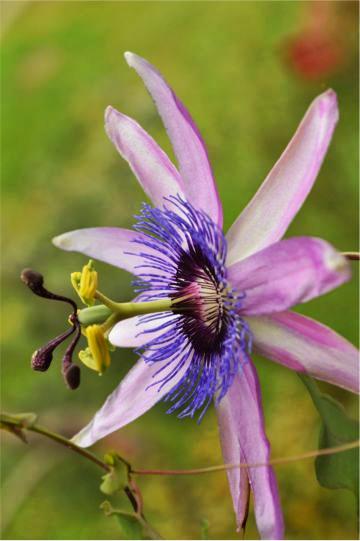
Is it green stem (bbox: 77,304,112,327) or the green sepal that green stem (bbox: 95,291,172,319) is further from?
the green sepal

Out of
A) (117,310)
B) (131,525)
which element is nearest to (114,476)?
(131,525)

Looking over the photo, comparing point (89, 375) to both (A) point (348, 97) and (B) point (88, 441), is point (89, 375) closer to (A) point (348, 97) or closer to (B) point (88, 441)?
(A) point (348, 97)

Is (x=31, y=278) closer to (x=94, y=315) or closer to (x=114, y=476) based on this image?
(x=94, y=315)

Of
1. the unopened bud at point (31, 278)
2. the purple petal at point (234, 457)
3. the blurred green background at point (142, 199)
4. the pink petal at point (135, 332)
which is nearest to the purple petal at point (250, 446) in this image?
the purple petal at point (234, 457)

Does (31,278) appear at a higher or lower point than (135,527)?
higher

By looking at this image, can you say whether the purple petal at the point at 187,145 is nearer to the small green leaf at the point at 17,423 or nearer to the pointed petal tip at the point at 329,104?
the pointed petal tip at the point at 329,104

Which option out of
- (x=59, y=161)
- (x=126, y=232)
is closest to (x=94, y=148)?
(x=59, y=161)

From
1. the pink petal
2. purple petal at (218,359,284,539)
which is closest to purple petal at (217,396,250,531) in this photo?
purple petal at (218,359,284,539)
